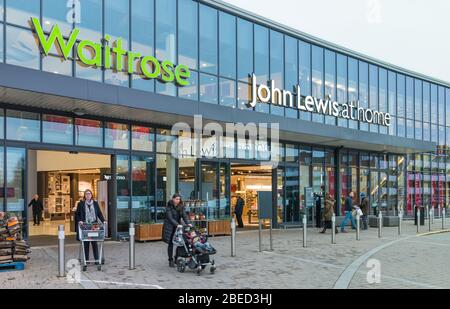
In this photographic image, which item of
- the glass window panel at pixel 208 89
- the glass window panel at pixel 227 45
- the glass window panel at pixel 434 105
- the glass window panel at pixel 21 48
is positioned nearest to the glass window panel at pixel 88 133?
the glass window panel at pixel 21 48

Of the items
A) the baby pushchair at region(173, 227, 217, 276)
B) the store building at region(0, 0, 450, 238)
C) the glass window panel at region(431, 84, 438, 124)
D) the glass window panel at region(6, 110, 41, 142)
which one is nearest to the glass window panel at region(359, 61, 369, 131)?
the store building at region(0, 0, 450, 238)

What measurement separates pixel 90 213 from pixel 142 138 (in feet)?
20.7

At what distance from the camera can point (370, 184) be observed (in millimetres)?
28156

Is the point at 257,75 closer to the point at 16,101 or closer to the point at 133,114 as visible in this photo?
the point at 133,114

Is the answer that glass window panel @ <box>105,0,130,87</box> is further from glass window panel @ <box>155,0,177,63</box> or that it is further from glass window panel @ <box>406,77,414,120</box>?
glass window panel @ <box>406,77,414,120</box>

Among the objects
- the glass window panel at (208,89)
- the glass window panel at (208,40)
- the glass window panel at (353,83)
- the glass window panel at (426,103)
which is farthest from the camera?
the glass window panel at (426,103)

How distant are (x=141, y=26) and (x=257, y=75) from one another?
6.13 metres

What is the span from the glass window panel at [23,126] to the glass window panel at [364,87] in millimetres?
18066

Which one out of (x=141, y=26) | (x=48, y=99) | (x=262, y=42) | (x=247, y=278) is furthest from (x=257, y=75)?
(x=247, y=278)

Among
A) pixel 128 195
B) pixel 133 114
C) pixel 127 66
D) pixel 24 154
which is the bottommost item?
pixel 128 195

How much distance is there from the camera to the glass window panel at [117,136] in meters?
16.1

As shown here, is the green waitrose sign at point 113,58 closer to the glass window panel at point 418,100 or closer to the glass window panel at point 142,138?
the glass window panel at point 142,138

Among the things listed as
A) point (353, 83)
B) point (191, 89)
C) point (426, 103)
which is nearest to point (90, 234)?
point (191, 89)
